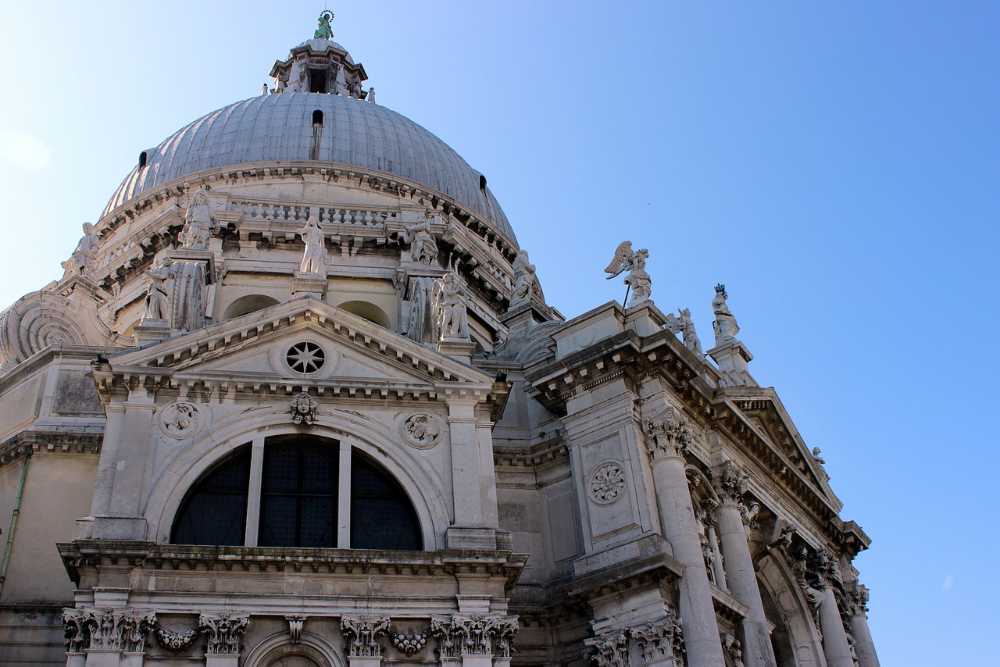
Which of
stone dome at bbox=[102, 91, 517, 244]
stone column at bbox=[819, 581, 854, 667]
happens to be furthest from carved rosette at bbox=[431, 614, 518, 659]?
stone dome at bbox=[102, 91, 517, 244]

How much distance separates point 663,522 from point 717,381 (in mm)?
6112

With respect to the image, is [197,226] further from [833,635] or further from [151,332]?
[833,635]

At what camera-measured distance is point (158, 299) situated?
2478 cm

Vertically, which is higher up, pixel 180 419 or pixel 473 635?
pixel 180 419

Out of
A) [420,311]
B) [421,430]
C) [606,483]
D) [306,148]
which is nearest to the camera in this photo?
[421,430]

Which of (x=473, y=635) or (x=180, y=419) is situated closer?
(x=473, y=635)

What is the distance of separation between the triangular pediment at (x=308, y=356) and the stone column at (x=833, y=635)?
1361 centimetres

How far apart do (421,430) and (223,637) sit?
576 centimetres

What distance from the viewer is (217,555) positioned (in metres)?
19.5

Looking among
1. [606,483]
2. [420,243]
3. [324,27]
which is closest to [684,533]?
[606,483]

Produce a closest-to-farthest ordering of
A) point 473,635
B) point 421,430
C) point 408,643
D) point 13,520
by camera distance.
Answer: point 408,643, point 473,635, point 421,430, point 13,520

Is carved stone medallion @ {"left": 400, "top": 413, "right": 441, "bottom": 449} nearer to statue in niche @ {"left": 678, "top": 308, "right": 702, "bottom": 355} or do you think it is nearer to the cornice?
the cornice

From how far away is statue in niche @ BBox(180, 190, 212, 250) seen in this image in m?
31.5

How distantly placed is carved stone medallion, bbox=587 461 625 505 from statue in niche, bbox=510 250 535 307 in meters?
9.06
